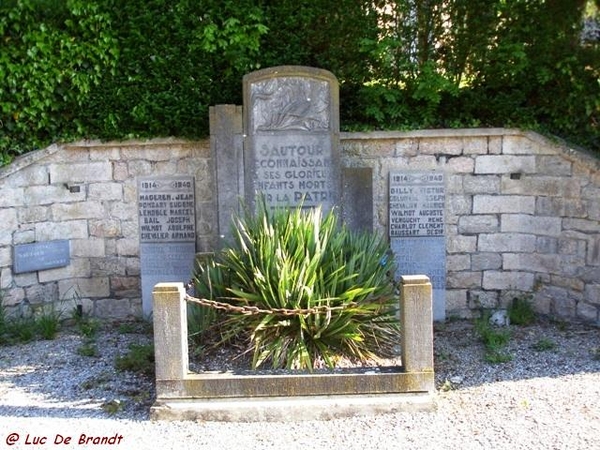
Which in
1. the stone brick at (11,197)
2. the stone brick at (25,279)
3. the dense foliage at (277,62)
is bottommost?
the stone brick at (25,279)

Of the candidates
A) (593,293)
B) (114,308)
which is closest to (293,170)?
(114,308)

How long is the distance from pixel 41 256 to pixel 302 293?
3283 mm

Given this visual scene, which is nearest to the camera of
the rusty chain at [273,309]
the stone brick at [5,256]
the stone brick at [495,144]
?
the rusty chain at [273,309]

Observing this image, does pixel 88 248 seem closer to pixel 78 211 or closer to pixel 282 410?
pixel 78 211

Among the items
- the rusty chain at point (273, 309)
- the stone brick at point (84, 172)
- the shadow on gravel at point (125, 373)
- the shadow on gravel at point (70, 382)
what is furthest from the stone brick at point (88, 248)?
the rusty chain at point (273, 309)

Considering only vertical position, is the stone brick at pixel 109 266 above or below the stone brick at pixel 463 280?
above

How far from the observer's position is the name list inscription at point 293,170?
693 cm

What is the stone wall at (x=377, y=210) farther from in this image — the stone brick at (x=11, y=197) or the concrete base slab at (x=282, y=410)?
the concrete base slab at (x=282, y=410)

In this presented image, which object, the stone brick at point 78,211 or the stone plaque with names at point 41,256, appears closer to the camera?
the stone plaque with names at point 41,256

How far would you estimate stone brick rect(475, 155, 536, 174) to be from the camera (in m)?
7.21

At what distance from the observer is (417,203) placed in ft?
23.9

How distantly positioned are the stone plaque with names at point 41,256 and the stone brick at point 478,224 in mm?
3923

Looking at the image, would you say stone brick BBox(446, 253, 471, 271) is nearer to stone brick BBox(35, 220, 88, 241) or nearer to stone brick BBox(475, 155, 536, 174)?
stone brick BBox(475, 155, 536, 174)

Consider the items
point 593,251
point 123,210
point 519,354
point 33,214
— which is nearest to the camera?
point 519,354
